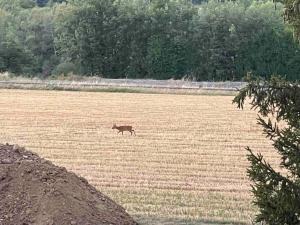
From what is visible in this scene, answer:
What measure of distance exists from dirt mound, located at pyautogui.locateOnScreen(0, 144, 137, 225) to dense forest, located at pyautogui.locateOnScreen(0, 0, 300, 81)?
6843 centimetres

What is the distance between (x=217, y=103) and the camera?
Result: 4406 centimetres

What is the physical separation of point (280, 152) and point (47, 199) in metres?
3.26

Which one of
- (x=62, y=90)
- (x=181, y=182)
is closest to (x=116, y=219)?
(x=181, y=182)

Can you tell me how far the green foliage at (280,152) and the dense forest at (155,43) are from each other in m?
71.3

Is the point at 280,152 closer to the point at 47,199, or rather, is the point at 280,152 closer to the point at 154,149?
the point at 47,199

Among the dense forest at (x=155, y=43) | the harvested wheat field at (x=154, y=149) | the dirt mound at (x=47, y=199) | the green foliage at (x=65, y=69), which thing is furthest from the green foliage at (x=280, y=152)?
the dense forest at (x=155, y=43)

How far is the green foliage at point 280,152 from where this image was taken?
20.5 ft

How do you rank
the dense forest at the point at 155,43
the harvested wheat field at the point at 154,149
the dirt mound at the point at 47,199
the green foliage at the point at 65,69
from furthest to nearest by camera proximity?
the dense forest at the point at 155,43 < the green foliage at the point at 65,69 < the harvested wheat field at the point at 154,149 < the dirt mound at the point at 47,199

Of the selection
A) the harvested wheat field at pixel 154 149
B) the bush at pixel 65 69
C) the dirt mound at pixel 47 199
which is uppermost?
the dirt mound at pixel 47 199

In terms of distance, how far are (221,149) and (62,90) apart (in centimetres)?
3446

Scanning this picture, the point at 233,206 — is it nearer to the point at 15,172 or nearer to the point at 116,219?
the point at 116,219

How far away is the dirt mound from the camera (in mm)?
8258

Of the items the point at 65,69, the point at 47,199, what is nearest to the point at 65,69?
the point at 65,69

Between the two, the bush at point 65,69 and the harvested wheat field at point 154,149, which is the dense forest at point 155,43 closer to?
the bush at point 65,69
